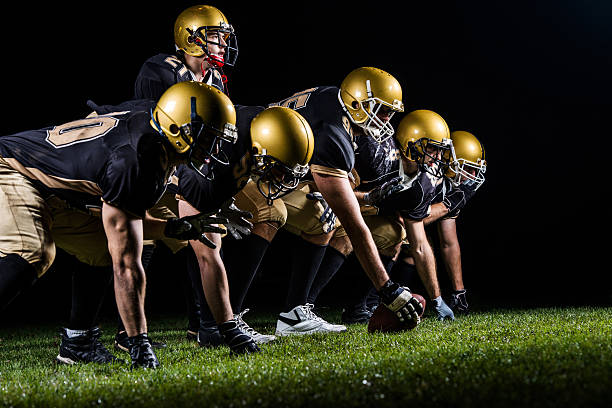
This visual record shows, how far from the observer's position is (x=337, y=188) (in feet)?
11.5

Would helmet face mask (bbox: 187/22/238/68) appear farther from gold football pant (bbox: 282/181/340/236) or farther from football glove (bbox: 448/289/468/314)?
football glove (bbox: 448/289/468/314)

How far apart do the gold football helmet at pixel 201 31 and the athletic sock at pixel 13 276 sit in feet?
5.57

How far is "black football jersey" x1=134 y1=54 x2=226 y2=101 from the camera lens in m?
3.64

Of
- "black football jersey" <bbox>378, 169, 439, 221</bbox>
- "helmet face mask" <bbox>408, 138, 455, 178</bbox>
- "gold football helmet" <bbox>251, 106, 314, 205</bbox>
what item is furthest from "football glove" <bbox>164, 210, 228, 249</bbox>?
"helmet face mask" <bbox>408, 138, 455, 178</bbox>

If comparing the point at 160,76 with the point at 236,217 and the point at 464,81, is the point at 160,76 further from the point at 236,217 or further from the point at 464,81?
the point at 464,81

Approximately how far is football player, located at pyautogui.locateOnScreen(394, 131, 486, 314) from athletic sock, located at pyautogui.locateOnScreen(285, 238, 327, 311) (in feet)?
3.68

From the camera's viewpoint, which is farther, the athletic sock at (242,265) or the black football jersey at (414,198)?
the black football jersey at (414,198)

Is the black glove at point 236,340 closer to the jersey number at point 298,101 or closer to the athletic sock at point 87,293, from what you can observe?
the athletic sock at point 87,293

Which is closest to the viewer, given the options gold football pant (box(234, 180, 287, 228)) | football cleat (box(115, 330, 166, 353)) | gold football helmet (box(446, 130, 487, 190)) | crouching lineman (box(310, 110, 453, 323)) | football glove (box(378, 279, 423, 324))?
football glove (box(378, 279, 423, 324))

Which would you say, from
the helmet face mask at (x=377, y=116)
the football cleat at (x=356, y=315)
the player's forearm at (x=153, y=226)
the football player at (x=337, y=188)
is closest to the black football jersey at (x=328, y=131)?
the football player at (x=337, y=188)

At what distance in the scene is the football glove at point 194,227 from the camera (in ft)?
9.53

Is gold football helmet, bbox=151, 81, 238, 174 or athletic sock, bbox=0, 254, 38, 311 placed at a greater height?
gold football helmet, bbox=151, 81, 238, 174

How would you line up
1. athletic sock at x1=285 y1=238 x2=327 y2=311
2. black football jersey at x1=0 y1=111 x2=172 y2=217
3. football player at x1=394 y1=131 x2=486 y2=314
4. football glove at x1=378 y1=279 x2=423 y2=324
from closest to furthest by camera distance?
black football jersey at x1=0 y1=111 x2=172 y2=217 < football glove at x1=378 y1=279 x2=423 y2=324 < athletic sock at x1=285 y1=238 x2=327 y2=311 < football player at x1=394 y1=131 x2=486 y2=314

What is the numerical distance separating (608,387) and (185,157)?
1736 millimetres
